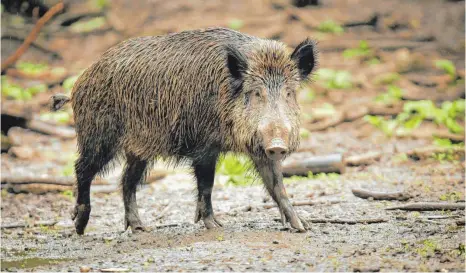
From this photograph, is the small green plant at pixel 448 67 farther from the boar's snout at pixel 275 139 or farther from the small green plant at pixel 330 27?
the boar's snout at pixel 275 139

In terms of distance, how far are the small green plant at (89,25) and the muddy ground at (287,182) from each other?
12 cm

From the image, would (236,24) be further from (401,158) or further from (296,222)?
(296,222)

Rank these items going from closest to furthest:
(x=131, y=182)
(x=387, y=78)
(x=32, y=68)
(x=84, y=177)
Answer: (x=131, y=182) < (x=84, y=177) < (x=387, y=78) < (x=32, y=68)

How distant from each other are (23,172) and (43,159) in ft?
2.50

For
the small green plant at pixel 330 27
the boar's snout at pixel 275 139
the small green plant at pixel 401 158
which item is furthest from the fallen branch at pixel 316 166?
the small green plant at pixel 330 27

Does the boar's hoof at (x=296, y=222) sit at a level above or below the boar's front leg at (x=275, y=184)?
below

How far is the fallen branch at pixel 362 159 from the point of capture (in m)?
10.4

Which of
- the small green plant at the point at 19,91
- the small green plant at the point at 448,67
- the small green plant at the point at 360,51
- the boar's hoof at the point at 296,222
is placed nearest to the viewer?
the boar's hoof at the point at 296,222

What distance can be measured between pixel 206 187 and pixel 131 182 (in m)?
0.92

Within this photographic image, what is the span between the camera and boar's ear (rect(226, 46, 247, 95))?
255 inches

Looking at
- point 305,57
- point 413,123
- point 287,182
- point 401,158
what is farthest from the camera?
point 413,123

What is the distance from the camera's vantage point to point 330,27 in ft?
52.1

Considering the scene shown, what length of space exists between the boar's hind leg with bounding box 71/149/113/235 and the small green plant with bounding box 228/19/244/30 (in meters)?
8.77

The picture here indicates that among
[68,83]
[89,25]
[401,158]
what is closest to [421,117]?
[401,158]
